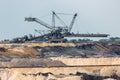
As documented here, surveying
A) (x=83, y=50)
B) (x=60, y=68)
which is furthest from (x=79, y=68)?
(x=83, y=50)

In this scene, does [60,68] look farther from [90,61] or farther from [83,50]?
[83,50]

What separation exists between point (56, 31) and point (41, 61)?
3255 cm

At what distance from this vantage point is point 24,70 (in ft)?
134

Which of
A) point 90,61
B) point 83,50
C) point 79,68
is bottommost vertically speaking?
point 79,68

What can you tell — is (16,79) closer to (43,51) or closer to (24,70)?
(24,70)

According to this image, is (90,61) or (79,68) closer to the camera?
(79,68)

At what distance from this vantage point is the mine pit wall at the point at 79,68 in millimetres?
39884

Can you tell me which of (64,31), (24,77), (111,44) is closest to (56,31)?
(64,31)

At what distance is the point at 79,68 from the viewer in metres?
42.2

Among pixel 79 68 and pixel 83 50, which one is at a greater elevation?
pixel 83 50

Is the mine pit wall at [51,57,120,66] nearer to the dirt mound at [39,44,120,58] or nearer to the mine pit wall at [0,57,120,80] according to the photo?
the mine pit wall at [0,57,120,80]

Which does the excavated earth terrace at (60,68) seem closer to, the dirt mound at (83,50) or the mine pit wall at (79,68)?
the mine pit wall at (79,68)

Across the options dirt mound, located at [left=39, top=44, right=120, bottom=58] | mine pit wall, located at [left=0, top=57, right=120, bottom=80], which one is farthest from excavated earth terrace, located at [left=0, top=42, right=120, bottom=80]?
dirt mound, located at [left=39, top=44, right=120, bottom=58]

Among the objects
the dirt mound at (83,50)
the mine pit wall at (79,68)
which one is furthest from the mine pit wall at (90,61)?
the dirt mound at (83,50)
